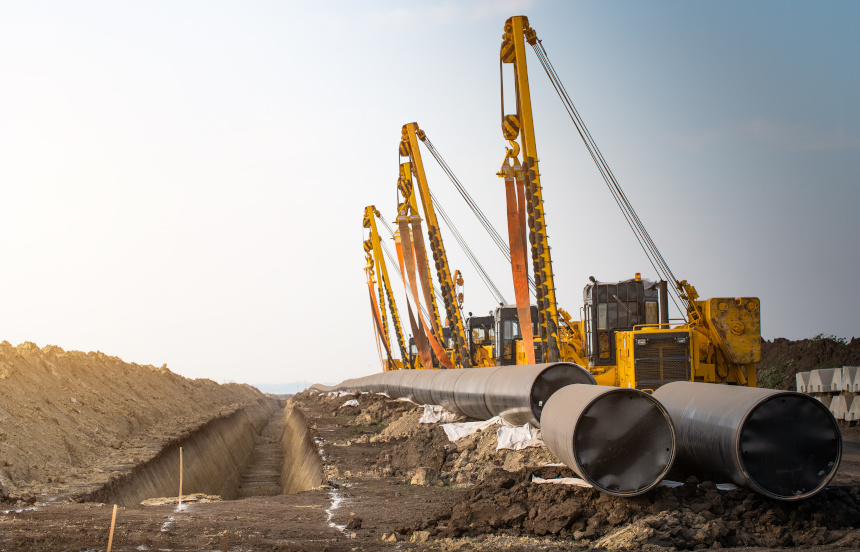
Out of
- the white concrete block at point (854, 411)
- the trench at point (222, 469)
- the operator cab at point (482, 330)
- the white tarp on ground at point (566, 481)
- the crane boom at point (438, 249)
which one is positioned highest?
the crane boom at point (438, 249)

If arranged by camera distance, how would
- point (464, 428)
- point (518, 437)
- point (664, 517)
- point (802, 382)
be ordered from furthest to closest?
point (802, 382) < point (464, 428) < point (518, 437) < point (664, 517)

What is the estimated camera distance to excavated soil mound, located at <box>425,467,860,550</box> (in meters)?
6.79

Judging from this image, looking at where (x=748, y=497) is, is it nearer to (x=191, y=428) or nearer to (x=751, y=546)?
(x=751, y=546)

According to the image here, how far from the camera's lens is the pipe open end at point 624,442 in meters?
7.49

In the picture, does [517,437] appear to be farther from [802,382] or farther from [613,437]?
[802,382]

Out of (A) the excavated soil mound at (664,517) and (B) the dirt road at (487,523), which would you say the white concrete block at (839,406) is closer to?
(B) the dirt road at (487,523)

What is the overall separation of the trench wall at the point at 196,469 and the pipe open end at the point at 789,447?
364 inches

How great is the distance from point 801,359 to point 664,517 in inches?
1063

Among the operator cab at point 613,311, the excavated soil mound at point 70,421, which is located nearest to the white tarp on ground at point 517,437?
the operator cab at point 613,311

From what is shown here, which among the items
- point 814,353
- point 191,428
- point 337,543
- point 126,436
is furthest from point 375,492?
point 814,353

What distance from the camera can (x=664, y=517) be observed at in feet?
22.9

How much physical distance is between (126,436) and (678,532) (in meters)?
15.8

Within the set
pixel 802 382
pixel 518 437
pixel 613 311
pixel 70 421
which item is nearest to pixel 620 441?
pixel 518 437

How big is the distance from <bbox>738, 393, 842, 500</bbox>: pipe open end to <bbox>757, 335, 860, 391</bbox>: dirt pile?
22291mm
